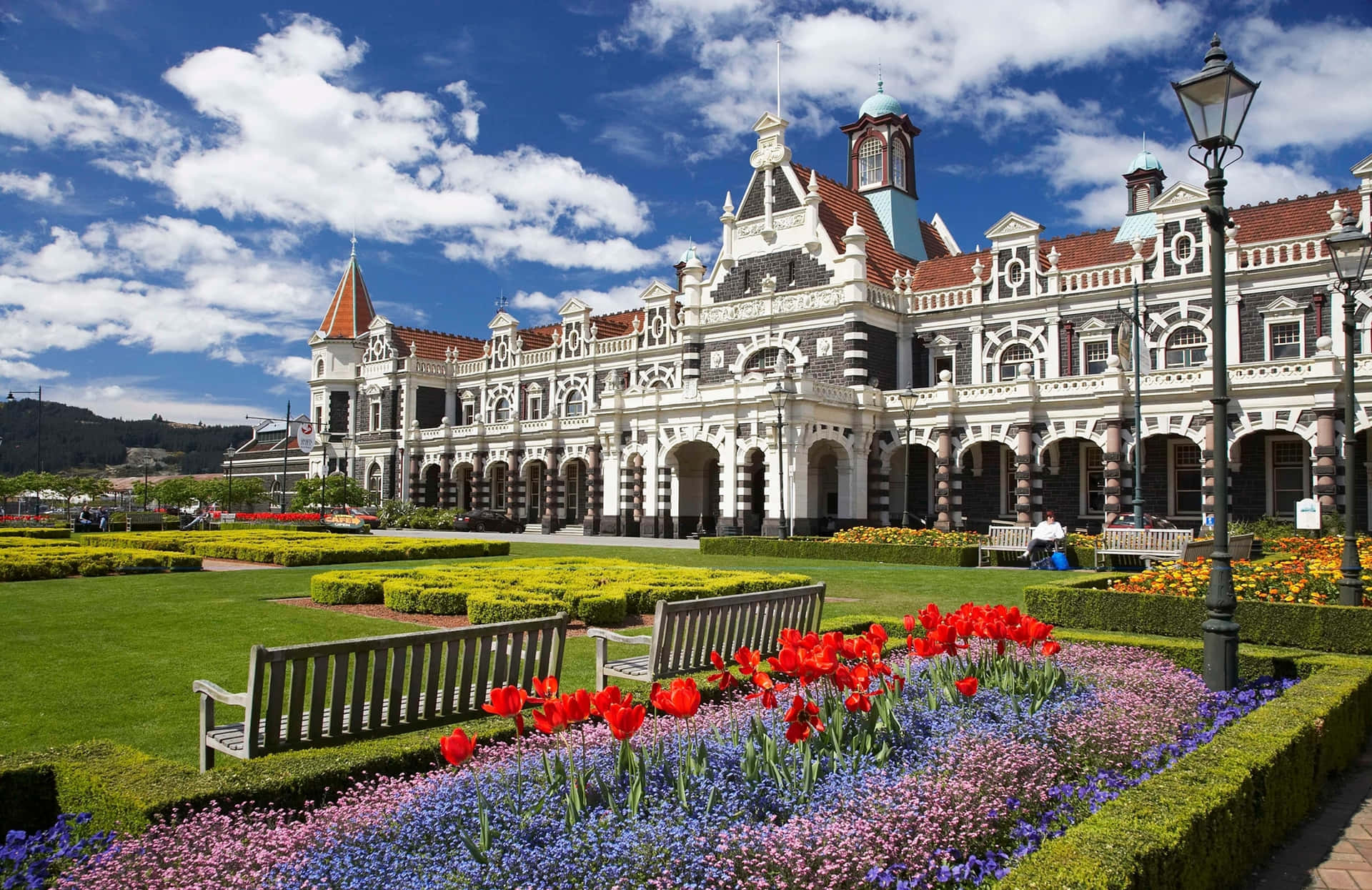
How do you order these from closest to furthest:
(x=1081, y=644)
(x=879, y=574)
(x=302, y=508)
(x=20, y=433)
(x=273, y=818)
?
(x=273, y=818)
(x=1081, y=644)
(x=879, y=574)
(x=302, y=508)
(x=20, y=433)

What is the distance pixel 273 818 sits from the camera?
4688 mm

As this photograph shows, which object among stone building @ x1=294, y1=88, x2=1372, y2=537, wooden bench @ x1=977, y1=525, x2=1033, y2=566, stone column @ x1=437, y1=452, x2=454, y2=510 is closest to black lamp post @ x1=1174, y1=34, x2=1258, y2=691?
wooden bench @ x1=977, y1=525, x2=1033, y2=566

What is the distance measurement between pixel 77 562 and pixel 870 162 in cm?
3783

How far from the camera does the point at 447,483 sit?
55031 millimetres

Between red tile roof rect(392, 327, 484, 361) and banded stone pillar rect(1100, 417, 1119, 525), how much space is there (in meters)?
42.8

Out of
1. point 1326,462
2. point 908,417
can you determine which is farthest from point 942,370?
point 1326,462

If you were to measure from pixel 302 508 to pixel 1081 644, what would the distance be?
55.8 m

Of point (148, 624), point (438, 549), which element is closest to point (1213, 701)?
point (148, 624)

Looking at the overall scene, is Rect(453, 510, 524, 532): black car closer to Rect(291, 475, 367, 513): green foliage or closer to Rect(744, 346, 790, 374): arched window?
Rect(291, 475, 367, 513): green foliage

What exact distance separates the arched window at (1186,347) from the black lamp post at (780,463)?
543 inches

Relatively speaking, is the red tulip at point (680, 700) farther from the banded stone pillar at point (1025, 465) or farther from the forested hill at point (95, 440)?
the forested hill at point (95, 440)

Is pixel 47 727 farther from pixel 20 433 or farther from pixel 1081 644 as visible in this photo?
pixel 20 433

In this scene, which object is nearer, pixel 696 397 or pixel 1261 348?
pixel 1261 348

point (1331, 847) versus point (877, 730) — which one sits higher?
point (877, 730)
